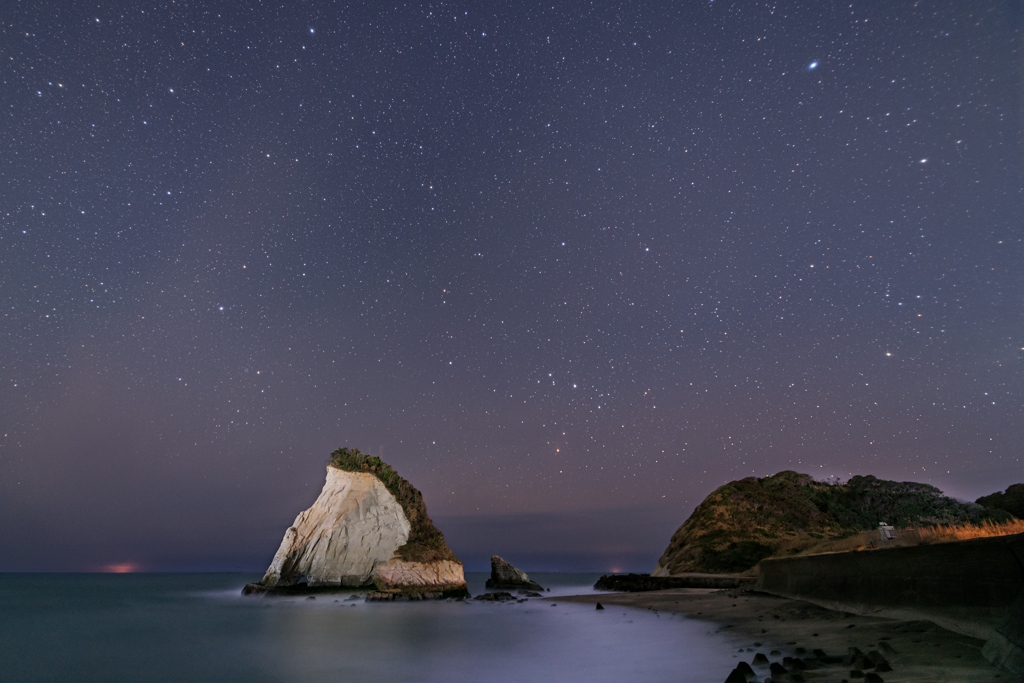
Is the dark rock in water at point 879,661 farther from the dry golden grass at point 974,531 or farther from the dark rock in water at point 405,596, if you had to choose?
the dark rock in water at point 405,596

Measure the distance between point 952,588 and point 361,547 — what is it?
160 ft

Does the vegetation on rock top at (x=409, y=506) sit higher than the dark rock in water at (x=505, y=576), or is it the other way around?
the vegetation on rock top at (x=409, y=506)

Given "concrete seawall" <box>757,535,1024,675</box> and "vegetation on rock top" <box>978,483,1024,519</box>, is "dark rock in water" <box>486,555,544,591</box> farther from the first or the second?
"concrete seawall" <box>757,535,1024,675</box>

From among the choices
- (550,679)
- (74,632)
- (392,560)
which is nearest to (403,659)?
(550,679)

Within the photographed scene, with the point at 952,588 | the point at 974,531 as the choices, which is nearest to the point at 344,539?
the point at 974,531

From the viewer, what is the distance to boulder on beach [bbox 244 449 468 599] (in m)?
51.6

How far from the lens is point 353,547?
51844mm

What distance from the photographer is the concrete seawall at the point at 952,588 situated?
25.7 ft

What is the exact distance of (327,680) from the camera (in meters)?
17.2

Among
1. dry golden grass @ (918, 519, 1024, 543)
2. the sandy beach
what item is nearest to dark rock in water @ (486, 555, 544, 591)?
the sandy beach

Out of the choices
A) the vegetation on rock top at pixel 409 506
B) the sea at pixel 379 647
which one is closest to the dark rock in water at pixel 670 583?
the sea at pixel 379 647

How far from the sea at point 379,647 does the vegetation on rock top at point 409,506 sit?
13.7 m

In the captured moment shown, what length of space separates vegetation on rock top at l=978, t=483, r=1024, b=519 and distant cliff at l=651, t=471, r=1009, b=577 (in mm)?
3444

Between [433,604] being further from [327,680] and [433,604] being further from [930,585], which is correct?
[930,585]
